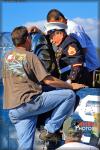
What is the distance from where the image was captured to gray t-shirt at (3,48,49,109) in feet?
17.8

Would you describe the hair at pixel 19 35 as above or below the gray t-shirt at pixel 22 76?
above

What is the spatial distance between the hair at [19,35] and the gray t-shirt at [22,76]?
81 mm

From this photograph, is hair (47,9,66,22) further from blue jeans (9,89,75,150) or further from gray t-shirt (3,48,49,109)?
blue jeans (9,89,75,150)

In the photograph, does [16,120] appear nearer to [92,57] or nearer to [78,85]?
[78,85]

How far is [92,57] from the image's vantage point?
604cm

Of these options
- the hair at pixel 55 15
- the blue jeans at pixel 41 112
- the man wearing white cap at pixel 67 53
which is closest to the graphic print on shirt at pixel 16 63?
the blue jeans at pixel 41 112

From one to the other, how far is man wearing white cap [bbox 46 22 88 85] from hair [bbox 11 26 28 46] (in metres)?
0.36

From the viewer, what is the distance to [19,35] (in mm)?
5508

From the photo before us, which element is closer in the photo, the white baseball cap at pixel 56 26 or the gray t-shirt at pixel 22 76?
the gray t-shirt at pixel 22 76

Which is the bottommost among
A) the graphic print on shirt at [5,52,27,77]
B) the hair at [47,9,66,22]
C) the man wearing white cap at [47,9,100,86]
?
the graphic print on shirt at [5,52,27,77]

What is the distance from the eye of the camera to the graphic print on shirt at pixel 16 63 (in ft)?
17.9

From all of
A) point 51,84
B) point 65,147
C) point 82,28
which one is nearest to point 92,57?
point 82,28

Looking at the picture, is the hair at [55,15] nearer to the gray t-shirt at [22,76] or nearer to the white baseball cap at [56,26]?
the white baseball cap at [56,26]

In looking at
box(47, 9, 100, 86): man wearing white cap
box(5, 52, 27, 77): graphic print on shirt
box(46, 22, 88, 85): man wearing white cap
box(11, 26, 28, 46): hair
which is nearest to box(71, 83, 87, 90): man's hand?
box(46, 22, 88, 85): man wearing white cap
